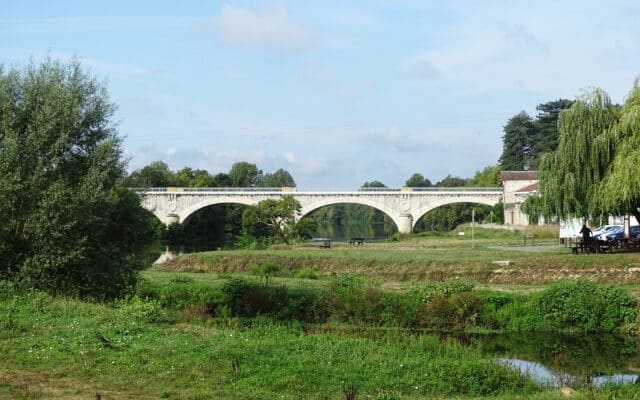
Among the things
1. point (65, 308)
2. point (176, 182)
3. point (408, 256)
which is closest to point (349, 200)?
point (176, 182)

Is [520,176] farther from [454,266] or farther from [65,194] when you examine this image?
[65,194]

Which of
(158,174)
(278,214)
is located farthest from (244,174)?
(278,214)

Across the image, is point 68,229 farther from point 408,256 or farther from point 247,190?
point 247,190

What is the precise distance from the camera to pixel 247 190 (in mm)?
91812

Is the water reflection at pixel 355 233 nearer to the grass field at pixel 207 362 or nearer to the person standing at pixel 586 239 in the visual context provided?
the person standing at pixel 586 239

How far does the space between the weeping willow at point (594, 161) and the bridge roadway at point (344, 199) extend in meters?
52.4

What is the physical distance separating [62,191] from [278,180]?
147 m

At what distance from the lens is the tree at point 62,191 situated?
18266mm

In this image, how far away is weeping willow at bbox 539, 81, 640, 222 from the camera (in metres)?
28.8

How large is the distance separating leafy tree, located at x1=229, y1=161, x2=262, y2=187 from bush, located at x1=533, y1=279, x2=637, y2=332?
12035 cm

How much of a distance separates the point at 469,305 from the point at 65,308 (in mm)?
11347

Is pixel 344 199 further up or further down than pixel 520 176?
further down

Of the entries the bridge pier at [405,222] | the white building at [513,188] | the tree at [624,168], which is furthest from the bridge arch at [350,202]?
the tree at [624,168]

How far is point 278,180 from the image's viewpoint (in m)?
165
